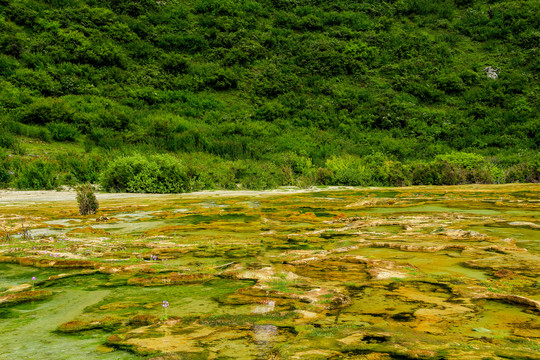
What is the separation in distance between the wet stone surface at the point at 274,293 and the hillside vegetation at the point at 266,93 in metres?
8.52

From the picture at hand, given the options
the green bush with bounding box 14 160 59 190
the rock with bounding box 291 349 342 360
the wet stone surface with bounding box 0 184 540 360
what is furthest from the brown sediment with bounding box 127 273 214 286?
the green bush with bounding box 14 160 59 190

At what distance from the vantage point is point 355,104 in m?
29.0

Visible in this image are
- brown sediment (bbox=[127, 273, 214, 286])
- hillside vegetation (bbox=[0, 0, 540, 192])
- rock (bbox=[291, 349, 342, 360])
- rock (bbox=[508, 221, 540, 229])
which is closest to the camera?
rock (bbox=[291, 349, 342, 360])

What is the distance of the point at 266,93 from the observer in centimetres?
2955

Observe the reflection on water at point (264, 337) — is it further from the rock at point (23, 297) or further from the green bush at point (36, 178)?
the green bush at point (36, 178)

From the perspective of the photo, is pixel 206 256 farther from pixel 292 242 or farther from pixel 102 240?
pixel 102 240

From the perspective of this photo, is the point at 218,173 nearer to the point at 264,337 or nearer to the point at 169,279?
the point at 169,279

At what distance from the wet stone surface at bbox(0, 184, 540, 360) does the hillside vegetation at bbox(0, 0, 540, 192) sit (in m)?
8.52

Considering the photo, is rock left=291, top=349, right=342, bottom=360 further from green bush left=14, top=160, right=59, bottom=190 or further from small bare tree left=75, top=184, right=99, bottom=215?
green bush left=14, top=160, right=59, bottom=190

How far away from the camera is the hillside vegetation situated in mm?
15916

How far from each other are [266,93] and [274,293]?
2837 cm

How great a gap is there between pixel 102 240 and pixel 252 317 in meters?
2.76

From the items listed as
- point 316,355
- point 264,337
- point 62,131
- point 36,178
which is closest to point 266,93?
point 62,131

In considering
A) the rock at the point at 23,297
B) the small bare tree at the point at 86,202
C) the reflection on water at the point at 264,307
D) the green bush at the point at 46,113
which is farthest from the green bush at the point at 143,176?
the reflection on water at the point at 264,307
